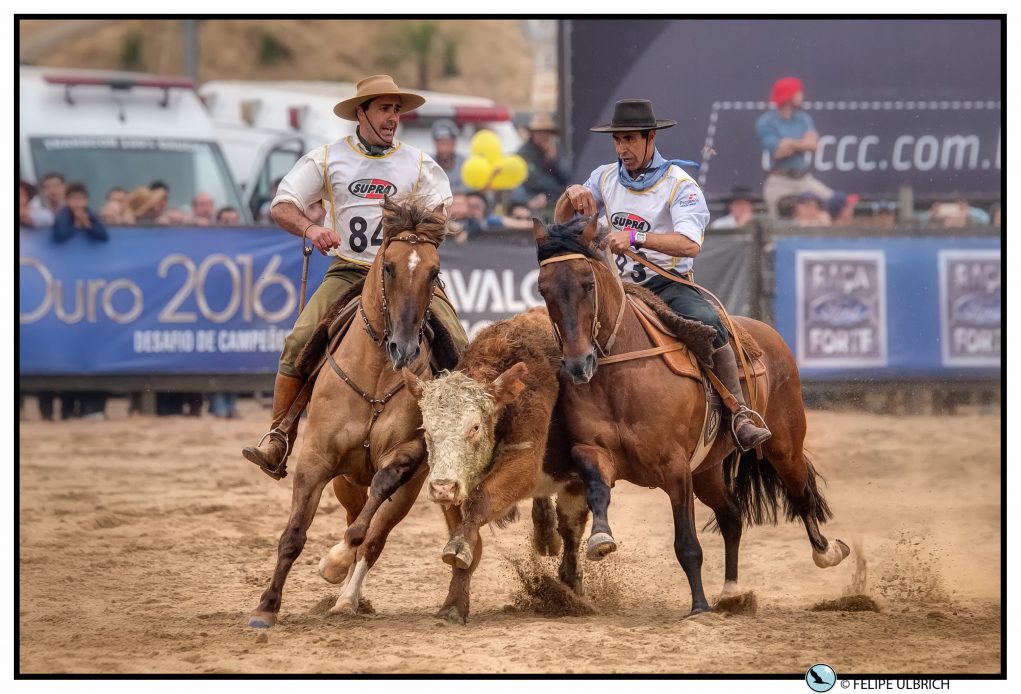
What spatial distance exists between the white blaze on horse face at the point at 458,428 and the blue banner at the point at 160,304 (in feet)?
23.7

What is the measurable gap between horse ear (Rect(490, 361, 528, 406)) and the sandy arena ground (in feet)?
3.56

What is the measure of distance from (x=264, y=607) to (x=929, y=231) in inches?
371

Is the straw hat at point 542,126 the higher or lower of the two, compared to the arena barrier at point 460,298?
higher

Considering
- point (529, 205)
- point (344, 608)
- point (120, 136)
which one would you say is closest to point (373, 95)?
point (344, 608)

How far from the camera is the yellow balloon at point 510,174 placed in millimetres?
15328

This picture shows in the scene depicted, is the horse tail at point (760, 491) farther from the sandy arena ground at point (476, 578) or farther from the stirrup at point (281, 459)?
the stirrup at point (281, 459)

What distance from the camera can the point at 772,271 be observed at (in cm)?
1380

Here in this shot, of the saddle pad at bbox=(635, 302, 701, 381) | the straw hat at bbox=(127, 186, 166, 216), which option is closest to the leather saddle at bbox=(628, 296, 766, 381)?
the saddle pad at bbox=(635, 302, 701, 381)

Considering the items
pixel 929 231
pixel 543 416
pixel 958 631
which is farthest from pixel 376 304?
pixel 929 231

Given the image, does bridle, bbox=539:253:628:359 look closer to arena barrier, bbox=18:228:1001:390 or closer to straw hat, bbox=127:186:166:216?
arena barrier, bbox=18:228:1001:390

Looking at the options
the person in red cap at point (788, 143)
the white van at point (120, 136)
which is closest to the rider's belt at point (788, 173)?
the person in red cap at point (788, 143)

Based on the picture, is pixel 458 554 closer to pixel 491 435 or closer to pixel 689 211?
pixel 491 435

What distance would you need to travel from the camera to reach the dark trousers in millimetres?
7191

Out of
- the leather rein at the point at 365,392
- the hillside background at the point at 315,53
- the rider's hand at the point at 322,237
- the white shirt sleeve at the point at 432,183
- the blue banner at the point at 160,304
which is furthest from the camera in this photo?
the hillside background at the point at 315,53
